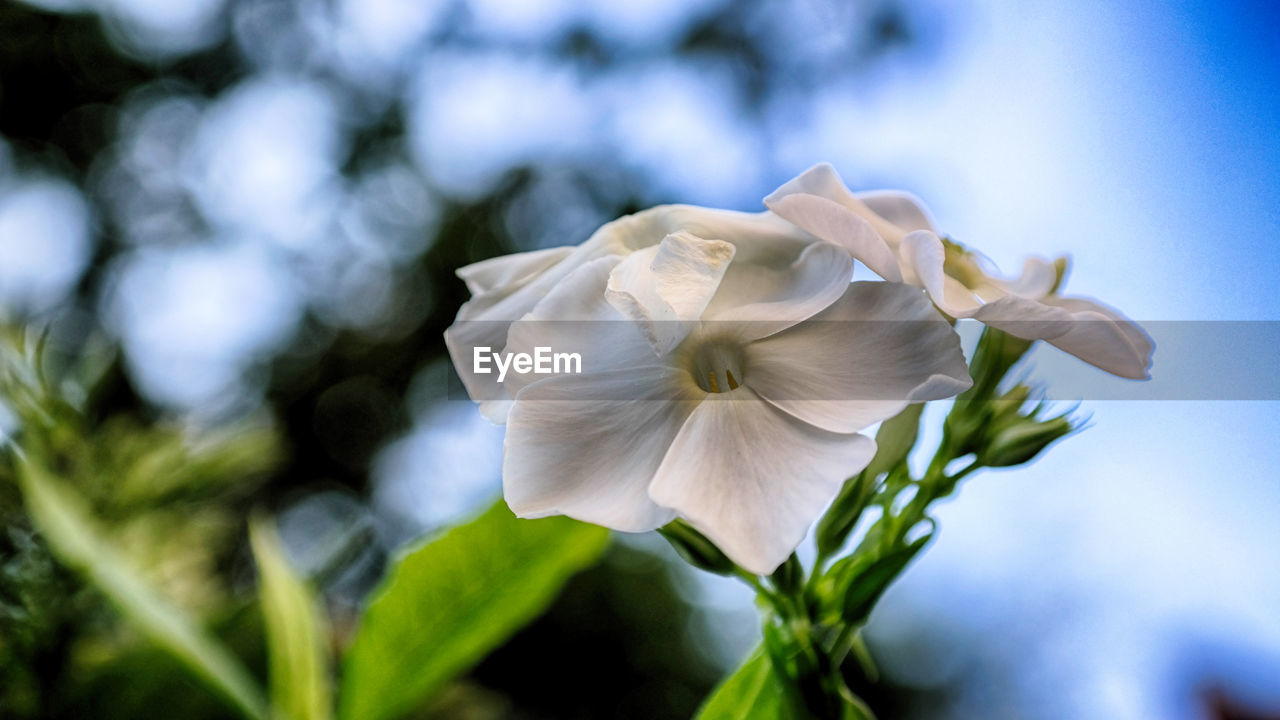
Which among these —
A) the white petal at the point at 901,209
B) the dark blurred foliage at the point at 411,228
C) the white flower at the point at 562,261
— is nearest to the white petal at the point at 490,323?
the white flower at the point at 562,261

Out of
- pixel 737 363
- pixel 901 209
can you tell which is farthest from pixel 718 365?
pixel 901 209

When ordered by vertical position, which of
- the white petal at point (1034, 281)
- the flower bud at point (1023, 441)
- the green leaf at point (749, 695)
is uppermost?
the white petal at point (1034, 281)

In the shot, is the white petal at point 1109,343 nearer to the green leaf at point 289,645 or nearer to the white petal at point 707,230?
the white petal at point 707,230

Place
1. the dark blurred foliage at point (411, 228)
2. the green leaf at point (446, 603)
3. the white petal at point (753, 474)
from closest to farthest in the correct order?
the white petal at point (753, 474) < the green leaf at point (446, 603) < the dark blurred foliage at point (411, 228)

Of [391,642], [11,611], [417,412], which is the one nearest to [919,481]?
[391,642]

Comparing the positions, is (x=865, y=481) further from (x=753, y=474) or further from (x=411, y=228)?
(x=411, y=228)
